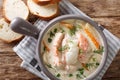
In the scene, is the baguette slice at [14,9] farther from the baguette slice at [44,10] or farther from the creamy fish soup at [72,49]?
the creamy fish soup at [72,49]

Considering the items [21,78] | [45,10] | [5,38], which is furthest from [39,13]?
[21,78]

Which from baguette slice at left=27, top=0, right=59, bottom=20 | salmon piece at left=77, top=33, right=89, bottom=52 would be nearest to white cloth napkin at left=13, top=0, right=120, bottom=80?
baguette slice at left=27, top=0, right=59, bottom=20

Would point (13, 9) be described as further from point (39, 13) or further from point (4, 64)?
point (4, 64)

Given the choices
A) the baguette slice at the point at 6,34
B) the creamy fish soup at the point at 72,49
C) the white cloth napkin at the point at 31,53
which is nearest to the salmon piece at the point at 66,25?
the creamy fish soup at the point at 72,49

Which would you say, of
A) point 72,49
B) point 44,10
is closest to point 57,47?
point 72,49

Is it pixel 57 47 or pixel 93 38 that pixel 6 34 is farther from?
pixel 93 38

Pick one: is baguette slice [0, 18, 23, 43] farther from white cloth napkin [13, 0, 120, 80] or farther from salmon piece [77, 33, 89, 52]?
salmon piece [77, 33, 89, 52]

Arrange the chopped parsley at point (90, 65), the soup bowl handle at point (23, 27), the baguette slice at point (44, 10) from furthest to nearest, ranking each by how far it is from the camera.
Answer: the baguette slice at point (44, 10), the chopped parsley at point (90, 65), the soup bowl handle at point (23, 27)
